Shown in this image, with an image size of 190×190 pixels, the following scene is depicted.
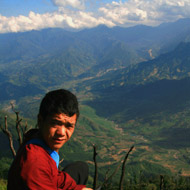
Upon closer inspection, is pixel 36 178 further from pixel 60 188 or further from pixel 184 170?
pixel 184 170

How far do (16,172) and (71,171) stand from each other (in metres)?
3.02

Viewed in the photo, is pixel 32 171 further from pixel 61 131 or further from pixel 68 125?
pixel 68 125

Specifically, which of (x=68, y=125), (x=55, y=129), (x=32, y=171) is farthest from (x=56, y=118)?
(x=32, y=171)

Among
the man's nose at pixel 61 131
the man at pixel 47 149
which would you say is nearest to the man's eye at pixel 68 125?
the man at pixel 47 149

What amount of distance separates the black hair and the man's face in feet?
0.34

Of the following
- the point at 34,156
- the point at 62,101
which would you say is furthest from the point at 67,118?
the point at 34,156

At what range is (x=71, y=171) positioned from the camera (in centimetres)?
725

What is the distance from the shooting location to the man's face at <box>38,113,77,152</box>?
203 inches

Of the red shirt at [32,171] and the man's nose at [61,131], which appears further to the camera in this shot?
the man's nose at [61,131]

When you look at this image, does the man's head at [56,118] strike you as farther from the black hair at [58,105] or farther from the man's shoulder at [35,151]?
the man's shoulder at [35,151]

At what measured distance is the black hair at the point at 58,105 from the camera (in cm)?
514

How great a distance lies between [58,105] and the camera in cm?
517

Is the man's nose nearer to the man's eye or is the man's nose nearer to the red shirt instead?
the man's eye

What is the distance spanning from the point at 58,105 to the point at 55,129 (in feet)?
1.83
